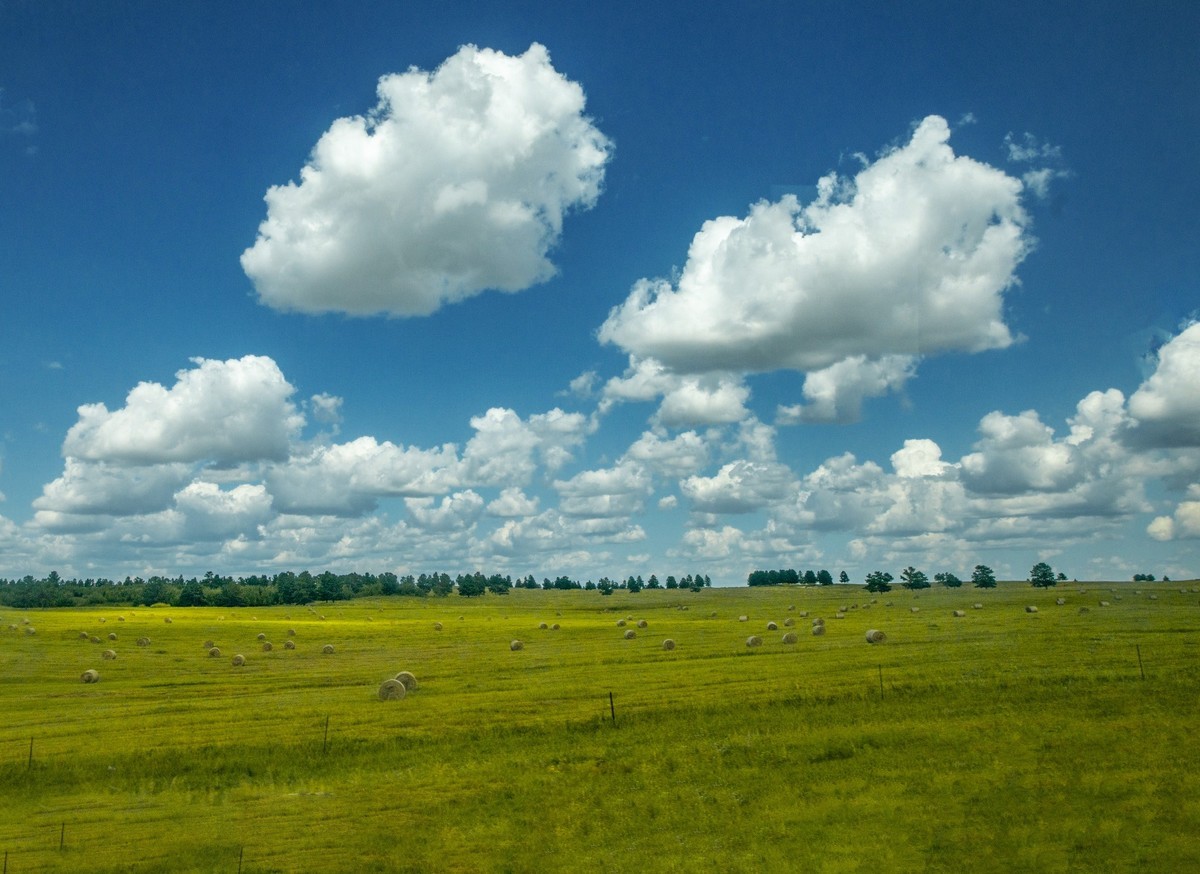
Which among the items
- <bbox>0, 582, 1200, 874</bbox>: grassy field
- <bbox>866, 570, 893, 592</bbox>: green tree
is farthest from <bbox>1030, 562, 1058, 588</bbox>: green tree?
<bbox>0, 582, 1200, 874</bbox>: grassy field

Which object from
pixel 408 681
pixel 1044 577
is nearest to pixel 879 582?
pixel 1044 577

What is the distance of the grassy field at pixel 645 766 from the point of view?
20.5m

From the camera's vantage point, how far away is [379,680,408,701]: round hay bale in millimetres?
41969

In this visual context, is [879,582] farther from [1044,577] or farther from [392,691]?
[392,691]

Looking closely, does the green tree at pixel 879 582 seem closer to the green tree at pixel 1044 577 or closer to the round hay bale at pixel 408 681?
the green tree at pixel 1044 577

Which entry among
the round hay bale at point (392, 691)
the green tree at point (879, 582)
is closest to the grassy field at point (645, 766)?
the round hay bale at point (392, 691)

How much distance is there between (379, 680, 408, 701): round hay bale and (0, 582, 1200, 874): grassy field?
1539mm

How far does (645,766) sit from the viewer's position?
27609 millimetres

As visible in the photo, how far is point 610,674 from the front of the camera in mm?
47688

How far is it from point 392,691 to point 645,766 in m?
19.2

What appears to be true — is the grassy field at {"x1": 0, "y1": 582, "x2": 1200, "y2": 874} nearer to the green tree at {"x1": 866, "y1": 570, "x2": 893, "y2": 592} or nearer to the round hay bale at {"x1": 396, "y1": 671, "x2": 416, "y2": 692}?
the round hay bale at {"x1": 396, "y1": 671, "x2": 416, "y2": 692}

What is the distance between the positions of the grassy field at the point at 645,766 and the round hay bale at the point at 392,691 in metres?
1.54

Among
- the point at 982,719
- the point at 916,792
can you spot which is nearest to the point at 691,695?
the point at 982,719

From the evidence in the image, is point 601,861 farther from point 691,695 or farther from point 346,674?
point 346,674
